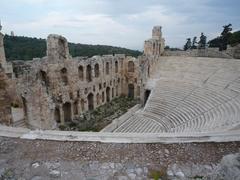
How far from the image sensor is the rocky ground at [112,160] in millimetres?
3680

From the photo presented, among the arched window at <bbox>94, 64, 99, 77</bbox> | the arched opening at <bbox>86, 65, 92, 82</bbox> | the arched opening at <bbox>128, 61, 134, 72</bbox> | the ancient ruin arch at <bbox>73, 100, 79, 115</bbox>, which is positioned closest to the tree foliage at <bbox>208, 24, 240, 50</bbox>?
the arched opening at <bbox>128, 61, 134, 72</bbox>

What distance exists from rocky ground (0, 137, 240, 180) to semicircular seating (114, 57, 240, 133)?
22.8 ft

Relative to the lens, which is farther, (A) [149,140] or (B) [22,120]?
(B) [22,120]

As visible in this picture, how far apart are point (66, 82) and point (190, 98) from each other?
10048mm

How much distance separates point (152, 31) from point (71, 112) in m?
13.7

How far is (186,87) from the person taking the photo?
1770 cm

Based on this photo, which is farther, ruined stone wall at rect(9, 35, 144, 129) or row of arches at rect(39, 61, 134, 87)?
row of arches at rect(39, 61, 134, 87)

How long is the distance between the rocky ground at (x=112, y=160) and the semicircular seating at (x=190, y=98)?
Answer: 694cm

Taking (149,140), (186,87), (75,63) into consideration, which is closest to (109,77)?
(75,63)

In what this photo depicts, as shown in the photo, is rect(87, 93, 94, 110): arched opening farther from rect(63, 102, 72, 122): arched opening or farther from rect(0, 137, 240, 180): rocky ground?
rect(0, 137, 240, 180): rocky ground

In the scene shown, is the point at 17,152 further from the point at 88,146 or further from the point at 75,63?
the point at 75,63

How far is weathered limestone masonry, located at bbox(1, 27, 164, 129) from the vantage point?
11539mm

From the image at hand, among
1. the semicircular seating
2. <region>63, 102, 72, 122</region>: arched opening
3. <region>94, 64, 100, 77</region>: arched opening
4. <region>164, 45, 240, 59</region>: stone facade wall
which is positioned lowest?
<region>63, 102, 72, 122</region>: arched opening

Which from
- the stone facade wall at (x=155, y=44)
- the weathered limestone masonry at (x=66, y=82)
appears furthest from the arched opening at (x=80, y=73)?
the stone facade wall at (x=155, y=44)
